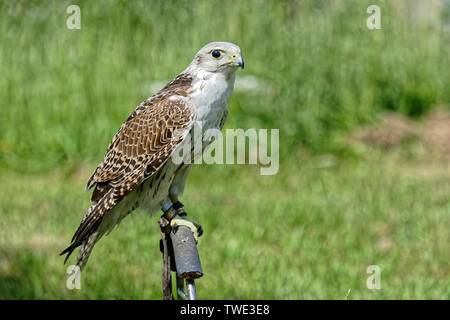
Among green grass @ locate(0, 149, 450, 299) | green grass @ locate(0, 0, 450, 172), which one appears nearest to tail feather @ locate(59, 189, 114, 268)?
green grass @ locate(0, 149, 450, 299)

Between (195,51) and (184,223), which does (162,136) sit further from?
(195,51)

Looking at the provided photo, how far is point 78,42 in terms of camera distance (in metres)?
8.09

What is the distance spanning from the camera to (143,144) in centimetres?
318

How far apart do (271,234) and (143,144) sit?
8.82 feet

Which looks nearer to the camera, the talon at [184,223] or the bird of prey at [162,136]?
the talon at [184,223]

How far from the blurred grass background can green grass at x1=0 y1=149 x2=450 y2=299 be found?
0.05 ft

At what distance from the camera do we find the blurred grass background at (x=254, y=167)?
16.3ft

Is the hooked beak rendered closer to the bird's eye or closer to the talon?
the bird's eye

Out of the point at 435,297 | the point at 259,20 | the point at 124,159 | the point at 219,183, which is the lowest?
the point at 435,297

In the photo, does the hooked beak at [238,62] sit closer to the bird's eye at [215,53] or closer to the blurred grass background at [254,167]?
the bird's eye at [215,53]

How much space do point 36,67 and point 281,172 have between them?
2.90 metres

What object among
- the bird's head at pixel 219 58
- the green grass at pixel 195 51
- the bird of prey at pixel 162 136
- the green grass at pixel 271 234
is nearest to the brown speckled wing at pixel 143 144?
the bird of prey at pixel 162 136
